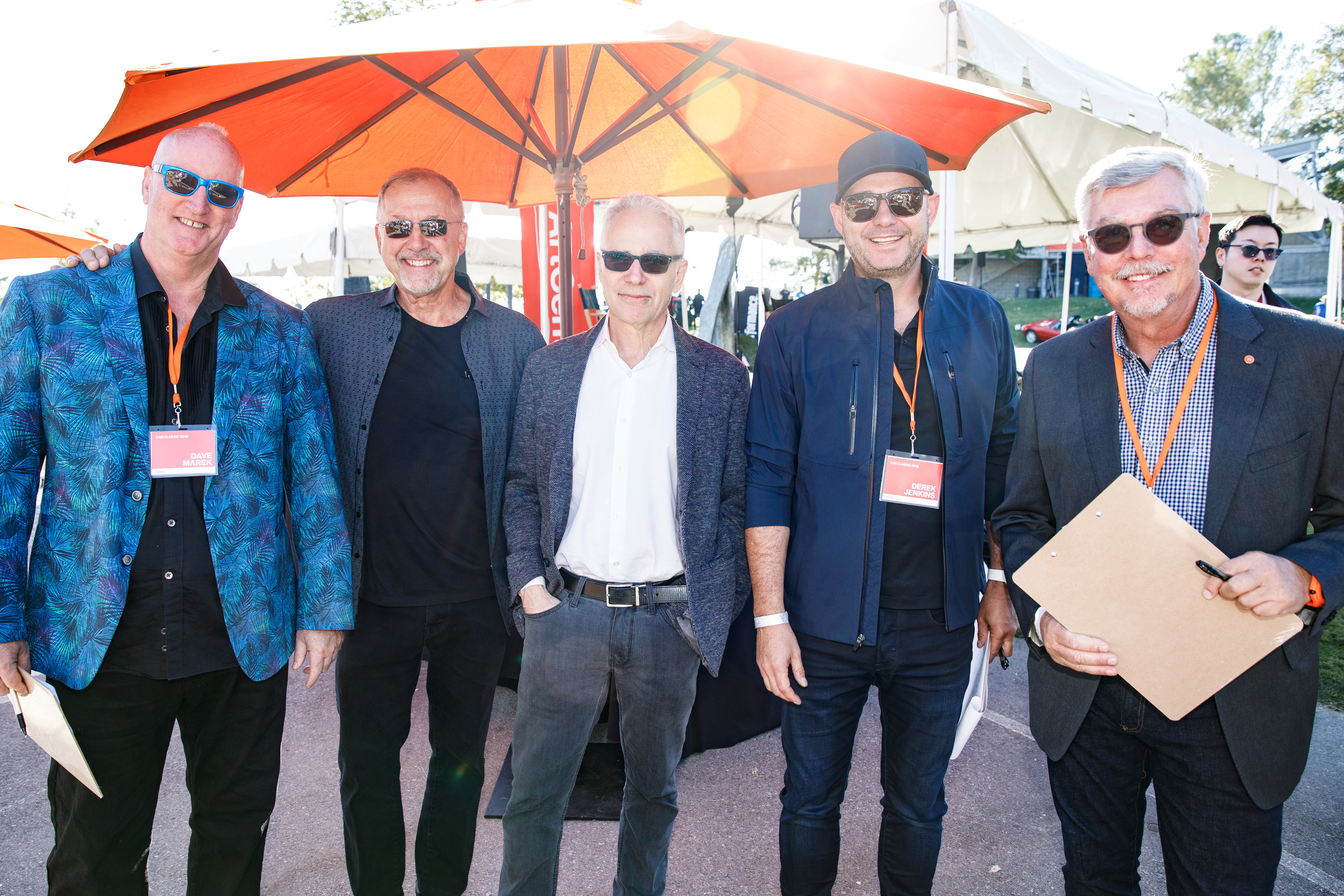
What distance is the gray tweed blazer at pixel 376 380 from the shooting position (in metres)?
2.25

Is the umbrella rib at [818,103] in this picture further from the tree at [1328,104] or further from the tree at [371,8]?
the tree at [1328,104]

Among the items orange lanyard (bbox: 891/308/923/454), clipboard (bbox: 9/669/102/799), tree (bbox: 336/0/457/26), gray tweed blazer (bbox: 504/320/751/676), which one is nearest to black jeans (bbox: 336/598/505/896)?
gray tweed blazer (bbox: 504/320/751/676)

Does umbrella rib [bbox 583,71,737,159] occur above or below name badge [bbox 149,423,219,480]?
above

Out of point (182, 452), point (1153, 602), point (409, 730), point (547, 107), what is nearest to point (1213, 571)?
point (1153, 602)

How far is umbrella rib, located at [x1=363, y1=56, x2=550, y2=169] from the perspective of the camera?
2288 mm

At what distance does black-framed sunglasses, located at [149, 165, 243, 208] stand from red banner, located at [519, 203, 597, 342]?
10.1 feet

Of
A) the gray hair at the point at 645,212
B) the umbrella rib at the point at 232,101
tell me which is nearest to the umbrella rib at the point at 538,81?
the umbrella rib at the point at 232,101

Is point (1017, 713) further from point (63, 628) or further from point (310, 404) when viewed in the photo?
point (63, 628)

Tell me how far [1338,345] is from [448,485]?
2.21 meters

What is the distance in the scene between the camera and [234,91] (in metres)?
2.02

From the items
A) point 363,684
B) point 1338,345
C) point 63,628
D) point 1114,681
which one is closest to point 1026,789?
point 1114,681

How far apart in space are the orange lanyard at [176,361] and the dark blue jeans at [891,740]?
1.71 m

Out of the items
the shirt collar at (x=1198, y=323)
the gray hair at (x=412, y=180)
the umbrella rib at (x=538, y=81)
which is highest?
the umbrella rib at (x=538, y=81)

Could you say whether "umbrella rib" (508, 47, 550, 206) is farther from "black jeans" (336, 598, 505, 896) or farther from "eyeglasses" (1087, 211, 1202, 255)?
"eyeglasses" (1087, 211, 1202, 255)
